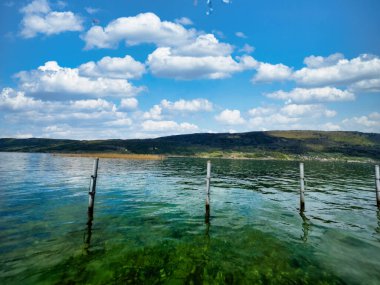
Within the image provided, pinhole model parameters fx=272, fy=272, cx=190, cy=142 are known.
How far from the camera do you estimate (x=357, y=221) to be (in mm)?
24922

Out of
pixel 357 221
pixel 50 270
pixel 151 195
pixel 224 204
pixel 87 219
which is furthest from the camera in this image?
pixel 151 195

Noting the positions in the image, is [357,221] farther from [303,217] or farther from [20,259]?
[20,259]

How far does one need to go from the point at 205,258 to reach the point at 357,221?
17.4 meters

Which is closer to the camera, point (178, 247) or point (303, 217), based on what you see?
point (178, 247)

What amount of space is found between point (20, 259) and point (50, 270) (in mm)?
2625

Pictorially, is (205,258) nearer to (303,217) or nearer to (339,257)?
(339,257)

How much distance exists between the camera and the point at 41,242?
56.9 ft

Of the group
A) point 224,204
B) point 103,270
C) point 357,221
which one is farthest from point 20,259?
point 357,221

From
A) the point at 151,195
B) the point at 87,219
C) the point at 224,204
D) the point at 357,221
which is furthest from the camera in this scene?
the point at 151,195

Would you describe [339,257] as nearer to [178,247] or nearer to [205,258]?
[205,258]

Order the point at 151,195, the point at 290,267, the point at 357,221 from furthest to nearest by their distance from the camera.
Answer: the point at 151,195 < the point at 357,221 < the point at 290,267

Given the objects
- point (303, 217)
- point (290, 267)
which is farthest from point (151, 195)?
point (290, 267)

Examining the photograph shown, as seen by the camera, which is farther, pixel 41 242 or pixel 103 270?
pixel 41 242

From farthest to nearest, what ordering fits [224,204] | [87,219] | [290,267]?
1. [224,204]
2. [87,219]
3. [290,267]
